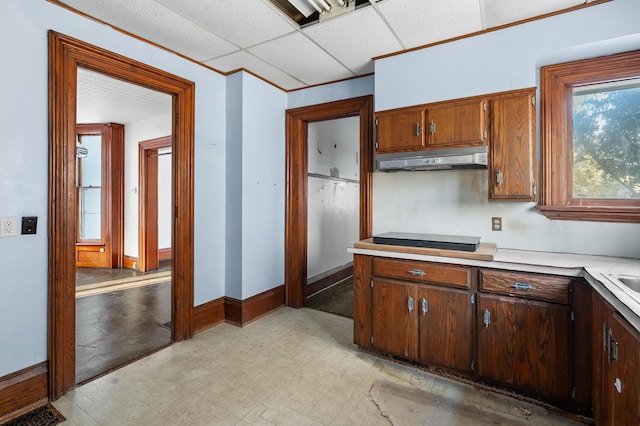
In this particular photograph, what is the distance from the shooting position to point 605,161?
218 centimetres

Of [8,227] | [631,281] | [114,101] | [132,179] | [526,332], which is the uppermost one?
[114,101]

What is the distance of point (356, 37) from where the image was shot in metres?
2.50

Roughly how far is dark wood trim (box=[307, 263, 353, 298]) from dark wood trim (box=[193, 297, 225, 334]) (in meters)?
1.28

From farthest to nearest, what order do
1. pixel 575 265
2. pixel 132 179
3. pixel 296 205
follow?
pixel 132 179 → pixel 296 205 → pixel 575 265

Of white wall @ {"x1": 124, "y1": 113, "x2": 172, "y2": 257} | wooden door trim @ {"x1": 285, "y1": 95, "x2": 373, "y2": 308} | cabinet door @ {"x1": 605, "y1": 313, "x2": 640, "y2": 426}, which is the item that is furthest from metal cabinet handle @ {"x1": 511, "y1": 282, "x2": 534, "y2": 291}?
white wall @ {"x1": 124, "y1": 113, "x2": 172, "y2": 257}

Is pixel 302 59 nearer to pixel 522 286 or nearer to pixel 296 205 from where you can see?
pixel 296 205

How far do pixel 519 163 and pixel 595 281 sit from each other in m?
0.97

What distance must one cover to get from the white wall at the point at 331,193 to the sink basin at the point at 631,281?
3.05 m

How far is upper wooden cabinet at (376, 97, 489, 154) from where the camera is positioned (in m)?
2.37

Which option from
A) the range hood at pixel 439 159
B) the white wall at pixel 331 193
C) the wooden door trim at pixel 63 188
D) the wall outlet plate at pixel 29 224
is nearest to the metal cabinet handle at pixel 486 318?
the range hood at pixel 439 159

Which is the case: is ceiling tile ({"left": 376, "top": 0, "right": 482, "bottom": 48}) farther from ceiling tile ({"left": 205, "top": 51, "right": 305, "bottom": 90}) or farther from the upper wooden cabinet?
ceiling tile ({"left": 205, "top": 51, "right": 305, "bottom": 90})

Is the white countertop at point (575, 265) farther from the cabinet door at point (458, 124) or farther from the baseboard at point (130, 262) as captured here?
the baseboard at point (130, 262)

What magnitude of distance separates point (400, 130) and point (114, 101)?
162 inches

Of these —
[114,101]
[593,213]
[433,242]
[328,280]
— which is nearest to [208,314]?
[328,280]
